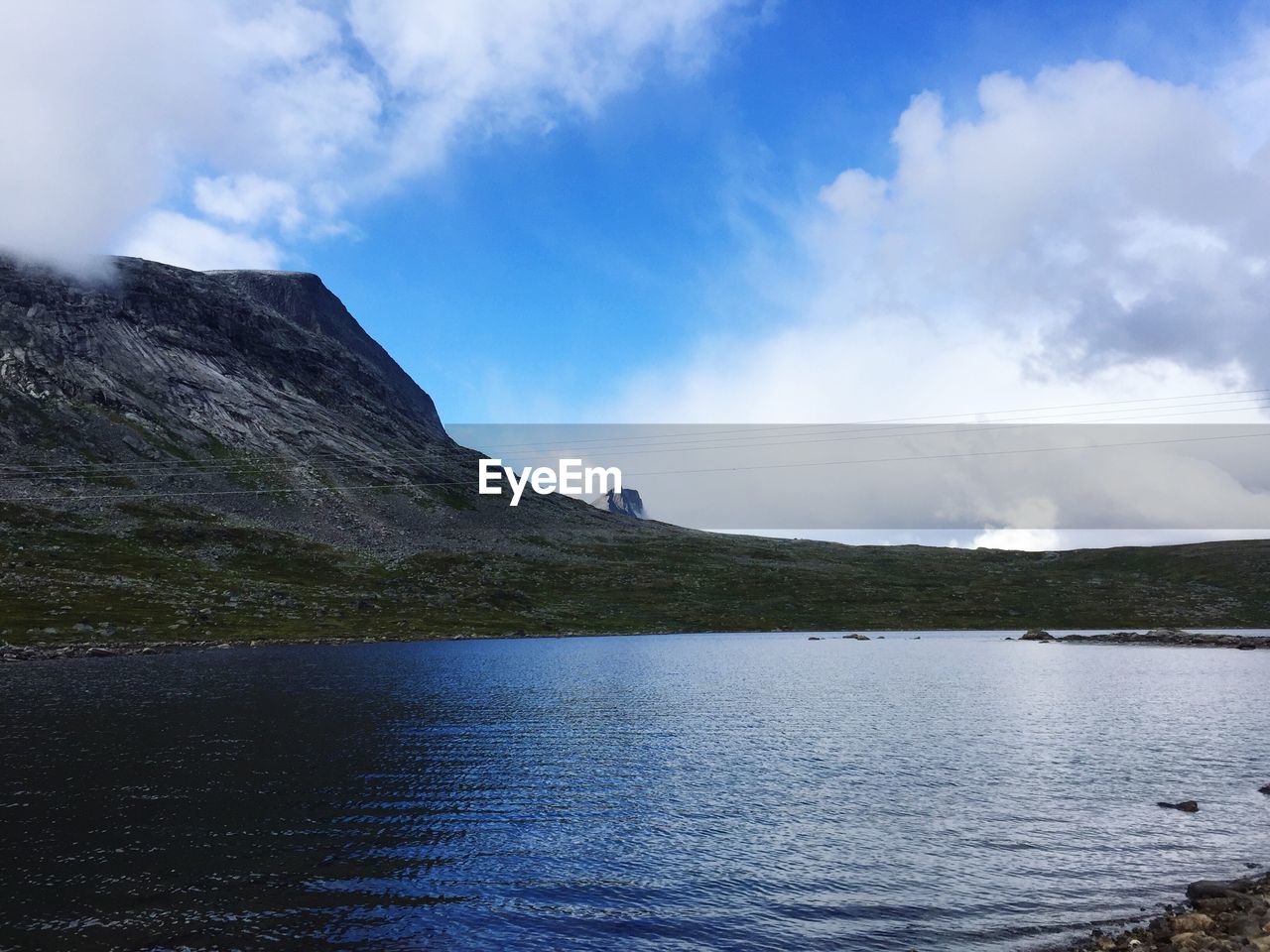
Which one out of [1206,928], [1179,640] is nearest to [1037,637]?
[1179,640]

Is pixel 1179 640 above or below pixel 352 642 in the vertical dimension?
above

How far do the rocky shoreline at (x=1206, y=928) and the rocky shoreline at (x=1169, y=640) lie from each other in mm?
143887

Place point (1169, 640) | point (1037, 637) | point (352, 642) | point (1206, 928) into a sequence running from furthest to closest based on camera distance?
point (1037, 637)
point (1169, 640)
point (352, 642)
point (1206, 928)

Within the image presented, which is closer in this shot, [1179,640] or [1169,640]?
[1179,640]

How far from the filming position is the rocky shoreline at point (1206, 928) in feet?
71.9

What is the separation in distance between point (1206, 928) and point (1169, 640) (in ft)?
537

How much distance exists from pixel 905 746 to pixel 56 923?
46373 mm

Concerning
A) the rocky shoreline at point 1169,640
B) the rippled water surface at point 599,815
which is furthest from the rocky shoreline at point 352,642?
the rippled water surface at point 599,815

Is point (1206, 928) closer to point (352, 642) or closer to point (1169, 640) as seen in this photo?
point (352, 642)

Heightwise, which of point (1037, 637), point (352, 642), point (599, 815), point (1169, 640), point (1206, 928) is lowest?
point (352, 642)

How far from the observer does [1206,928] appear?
2325 centimetres

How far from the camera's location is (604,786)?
41281 millimetres

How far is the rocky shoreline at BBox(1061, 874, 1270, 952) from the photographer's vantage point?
2191 centimetres

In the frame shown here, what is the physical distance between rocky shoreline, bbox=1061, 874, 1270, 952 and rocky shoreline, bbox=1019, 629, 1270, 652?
14389 cm
